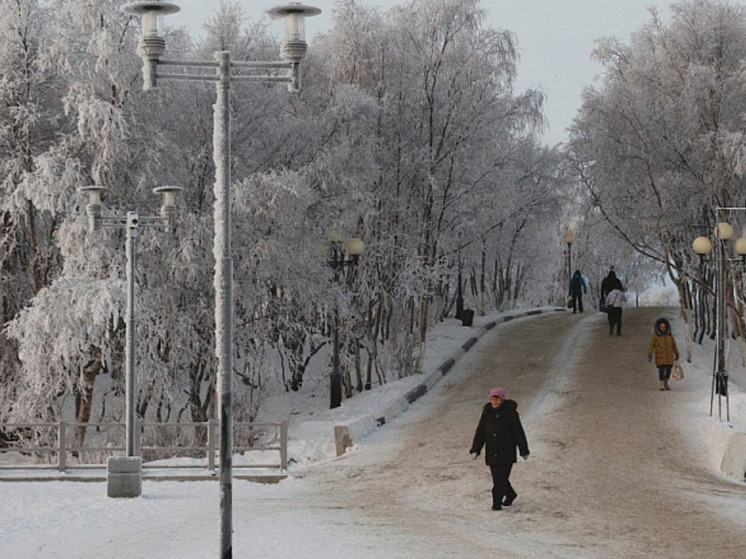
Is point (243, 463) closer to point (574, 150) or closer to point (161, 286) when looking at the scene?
point (161, 286)

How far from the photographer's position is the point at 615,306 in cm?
3616

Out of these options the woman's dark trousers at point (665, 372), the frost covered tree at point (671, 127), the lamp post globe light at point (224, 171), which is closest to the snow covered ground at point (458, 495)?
the woman's dark trousers at point (665, 372)

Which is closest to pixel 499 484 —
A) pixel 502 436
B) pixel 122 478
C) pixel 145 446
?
pixel 502 436

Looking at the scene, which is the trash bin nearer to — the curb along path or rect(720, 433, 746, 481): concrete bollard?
the curb along path

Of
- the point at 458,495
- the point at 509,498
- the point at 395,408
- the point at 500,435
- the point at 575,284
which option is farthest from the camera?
the point at 575,284

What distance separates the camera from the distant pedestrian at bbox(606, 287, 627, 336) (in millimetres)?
35656

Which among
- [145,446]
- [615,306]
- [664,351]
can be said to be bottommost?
[145,446]

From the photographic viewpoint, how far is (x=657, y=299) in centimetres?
9738

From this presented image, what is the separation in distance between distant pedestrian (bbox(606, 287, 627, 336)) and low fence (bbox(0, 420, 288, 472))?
1241 centimetres

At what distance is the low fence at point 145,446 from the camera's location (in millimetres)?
19719

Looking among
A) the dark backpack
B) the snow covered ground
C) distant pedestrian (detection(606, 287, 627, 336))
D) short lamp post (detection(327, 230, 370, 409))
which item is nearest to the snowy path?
the snow covered ground

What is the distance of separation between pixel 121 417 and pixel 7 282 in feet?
14.4

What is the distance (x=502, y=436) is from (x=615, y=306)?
72.3 feet

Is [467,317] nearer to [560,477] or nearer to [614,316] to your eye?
[614,316]
